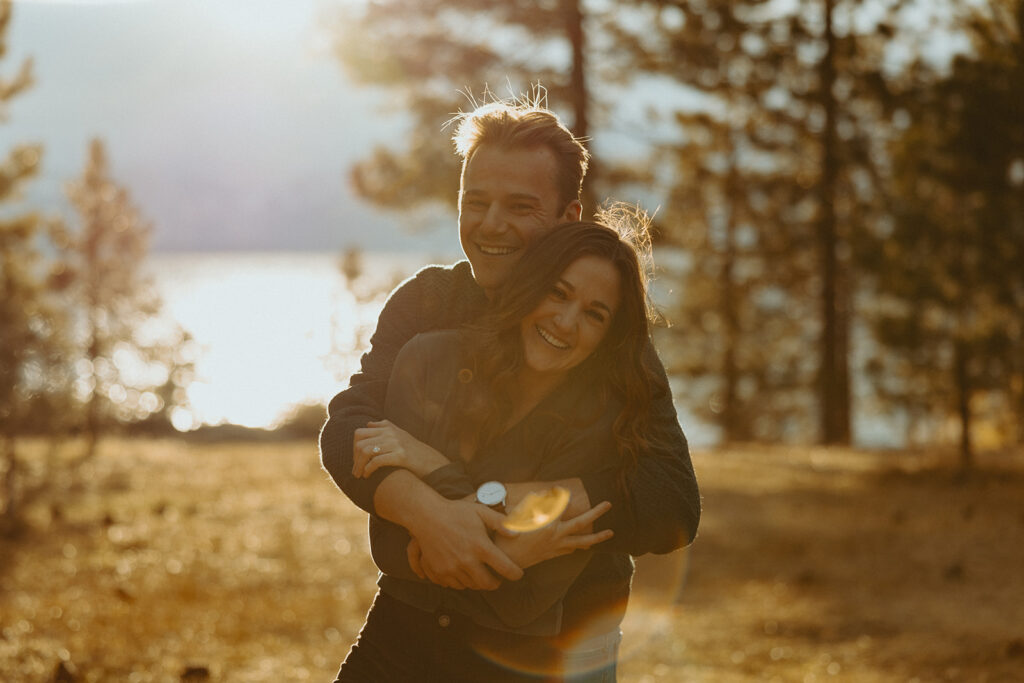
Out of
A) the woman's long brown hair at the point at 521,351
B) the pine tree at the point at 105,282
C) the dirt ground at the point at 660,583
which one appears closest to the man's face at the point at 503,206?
the woman's long brown hair at the point at 521,351

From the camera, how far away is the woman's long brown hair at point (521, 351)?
118 inches

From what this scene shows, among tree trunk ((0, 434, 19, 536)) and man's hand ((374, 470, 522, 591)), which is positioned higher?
man's hand ((374, 470, 522, 591))

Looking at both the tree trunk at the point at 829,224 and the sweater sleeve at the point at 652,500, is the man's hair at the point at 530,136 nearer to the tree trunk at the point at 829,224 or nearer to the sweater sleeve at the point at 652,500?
the sweater sleeve at the point at 652,500

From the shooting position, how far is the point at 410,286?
332 centimetres

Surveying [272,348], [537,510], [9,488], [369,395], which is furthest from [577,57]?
[272,348]

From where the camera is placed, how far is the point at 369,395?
3168mm

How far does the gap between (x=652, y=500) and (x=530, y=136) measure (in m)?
1.08

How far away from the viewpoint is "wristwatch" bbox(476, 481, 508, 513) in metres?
A: 2.88

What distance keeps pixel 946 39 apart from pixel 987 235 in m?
4.56

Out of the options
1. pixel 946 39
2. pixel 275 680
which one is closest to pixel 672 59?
pixel 946 39

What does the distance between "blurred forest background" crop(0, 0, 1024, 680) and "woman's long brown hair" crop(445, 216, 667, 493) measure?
4.58 metres

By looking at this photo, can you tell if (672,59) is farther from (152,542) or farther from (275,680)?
(275,680)

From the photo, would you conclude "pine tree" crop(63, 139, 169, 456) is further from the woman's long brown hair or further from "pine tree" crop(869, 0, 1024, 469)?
the woman's long brown hair

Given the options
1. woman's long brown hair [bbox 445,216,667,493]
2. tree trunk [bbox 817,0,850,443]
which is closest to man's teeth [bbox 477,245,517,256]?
woman's long brown hair [bbox 445,216,667,493]
